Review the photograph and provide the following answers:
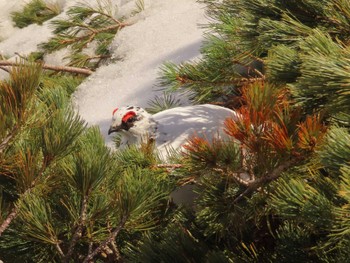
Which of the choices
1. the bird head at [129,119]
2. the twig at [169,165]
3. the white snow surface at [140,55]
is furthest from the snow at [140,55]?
the twig at [169,165]

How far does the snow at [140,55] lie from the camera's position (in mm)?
3102

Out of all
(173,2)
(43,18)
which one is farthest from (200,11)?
(43,18)

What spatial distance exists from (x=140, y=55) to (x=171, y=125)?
1415 mm

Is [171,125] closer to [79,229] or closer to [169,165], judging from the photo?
[169,165]

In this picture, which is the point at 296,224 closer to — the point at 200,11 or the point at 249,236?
the point at 249,236

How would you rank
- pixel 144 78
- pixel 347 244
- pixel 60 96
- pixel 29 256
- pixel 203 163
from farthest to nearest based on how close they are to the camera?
1. pixel 144 78
2. pixel 60 96
3. pixel 29 256
4. pixel 203 163
5. pixel 347 244

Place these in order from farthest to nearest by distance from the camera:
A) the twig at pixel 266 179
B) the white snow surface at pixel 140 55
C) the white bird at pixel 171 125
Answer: the white snow surface at pixel 140 55 → the white bird at pixel 171 125 → the twig at pixel 266 179

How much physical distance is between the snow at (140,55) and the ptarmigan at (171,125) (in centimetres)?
42

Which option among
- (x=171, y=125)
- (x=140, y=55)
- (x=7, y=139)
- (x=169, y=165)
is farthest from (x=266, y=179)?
(x=140, y=55)

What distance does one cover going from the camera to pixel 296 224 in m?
1.48

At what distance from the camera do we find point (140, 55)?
3.46 metres

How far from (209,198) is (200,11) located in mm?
2242

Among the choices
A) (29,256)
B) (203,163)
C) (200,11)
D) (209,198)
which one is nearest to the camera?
(203,163)

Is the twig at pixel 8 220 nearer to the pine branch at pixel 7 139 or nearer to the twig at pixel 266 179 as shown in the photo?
the pine branch at pixel 7 139
